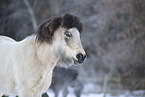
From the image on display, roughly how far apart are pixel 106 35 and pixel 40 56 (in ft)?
45.4

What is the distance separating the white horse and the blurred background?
326 inches

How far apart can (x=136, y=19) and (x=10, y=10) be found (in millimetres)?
12974

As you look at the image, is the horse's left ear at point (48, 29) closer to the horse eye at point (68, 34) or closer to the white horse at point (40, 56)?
the white horse at point (40, 56)

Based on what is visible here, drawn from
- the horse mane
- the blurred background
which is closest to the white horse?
the horse mane

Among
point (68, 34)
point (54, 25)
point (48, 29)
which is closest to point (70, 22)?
point (68, 34)

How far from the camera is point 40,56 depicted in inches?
136

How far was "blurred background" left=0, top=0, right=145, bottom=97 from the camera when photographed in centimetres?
1399

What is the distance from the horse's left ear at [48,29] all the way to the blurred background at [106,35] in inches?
331

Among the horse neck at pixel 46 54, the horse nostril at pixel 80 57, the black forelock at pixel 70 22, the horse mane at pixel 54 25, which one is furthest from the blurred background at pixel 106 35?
the horse nostril at pixel 80 57

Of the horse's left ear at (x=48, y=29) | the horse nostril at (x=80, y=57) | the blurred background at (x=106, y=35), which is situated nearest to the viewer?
the horse nostril at (x=80, y=57)

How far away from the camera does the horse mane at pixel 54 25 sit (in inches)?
128

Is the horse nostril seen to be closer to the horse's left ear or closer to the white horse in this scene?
the white horse

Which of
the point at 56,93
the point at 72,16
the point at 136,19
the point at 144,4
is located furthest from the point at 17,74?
the point at 136,19

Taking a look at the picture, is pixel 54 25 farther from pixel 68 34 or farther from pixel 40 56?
pixel 40 56
